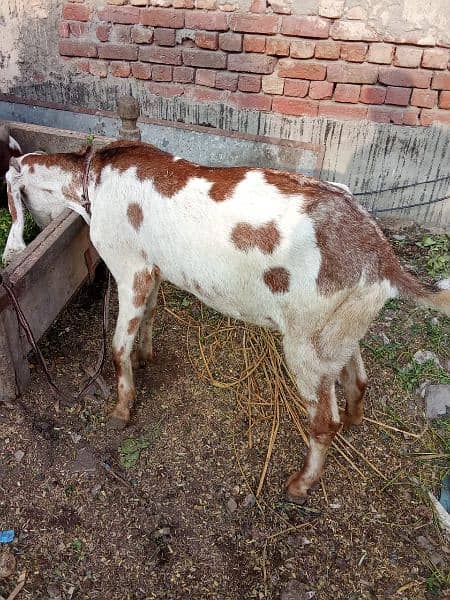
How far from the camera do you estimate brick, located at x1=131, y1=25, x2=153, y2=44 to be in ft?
17.1

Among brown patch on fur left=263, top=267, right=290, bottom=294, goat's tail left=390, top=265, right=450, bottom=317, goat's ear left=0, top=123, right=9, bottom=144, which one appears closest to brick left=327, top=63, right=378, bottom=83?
goat's ear left=0, top=123, right=9, bottom=144

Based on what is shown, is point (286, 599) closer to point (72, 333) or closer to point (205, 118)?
point (72, 333)

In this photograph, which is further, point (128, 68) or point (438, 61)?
point (128, 68)

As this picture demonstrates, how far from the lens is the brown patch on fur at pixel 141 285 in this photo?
10.5 feet

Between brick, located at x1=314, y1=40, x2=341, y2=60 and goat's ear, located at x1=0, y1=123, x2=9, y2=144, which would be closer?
goat's ear, located at x1=0, y1=123, x2=9, y2=144

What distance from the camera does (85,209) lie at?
11.3 ft

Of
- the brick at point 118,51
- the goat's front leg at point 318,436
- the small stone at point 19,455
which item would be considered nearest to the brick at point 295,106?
the brick at point 118,51

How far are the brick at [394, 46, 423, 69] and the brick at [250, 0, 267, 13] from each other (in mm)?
1288

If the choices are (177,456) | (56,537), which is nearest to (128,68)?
(177,456)

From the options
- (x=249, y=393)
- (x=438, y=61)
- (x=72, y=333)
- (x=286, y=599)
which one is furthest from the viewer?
(x=438, y=61)

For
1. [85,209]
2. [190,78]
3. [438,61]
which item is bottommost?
[85,209]

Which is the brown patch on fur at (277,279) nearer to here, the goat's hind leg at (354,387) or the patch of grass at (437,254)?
the goat's hind leg at (354,387)

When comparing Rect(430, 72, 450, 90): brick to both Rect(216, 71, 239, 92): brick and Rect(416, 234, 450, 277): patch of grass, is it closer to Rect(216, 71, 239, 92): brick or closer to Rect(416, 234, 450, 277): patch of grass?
Rect(416, 234, 450, 277): patch of grass

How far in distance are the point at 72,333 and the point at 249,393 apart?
4.78 ft
